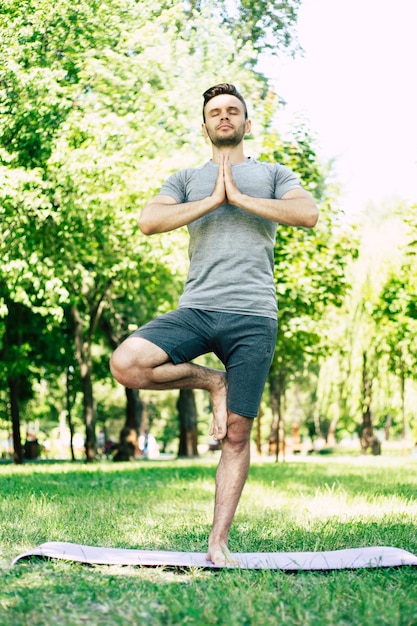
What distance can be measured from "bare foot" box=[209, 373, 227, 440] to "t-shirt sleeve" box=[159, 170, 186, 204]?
1025mm

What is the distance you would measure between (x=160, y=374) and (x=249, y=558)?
1.05m

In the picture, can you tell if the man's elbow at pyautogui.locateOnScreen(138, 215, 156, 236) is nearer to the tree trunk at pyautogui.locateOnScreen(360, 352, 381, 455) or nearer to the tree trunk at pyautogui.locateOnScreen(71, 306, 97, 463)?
the tree trunk at pyautogui.locateOnScreen(71, 306, 97, 463)

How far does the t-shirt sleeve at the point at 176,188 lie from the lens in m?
4.68

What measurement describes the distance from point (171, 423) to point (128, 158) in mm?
42855

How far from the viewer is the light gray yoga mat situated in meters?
4.08

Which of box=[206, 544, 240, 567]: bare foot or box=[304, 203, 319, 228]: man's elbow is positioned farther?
box=[304, 203, 319, 228]: man's elbow

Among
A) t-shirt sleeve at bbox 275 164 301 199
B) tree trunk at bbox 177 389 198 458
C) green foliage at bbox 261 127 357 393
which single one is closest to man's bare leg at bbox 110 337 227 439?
t-shirt sleeve at bbox 275 164 301 199

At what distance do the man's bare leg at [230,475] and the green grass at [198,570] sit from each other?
1.16 feet

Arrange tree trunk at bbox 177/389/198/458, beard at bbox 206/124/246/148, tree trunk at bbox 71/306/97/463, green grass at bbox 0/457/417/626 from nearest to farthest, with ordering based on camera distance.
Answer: green grass at bbox 0/457/417/626, beard at bbox 206/124/246/148, tree trunk at bbox 71/306/97/463, tree trunk at bbox 177/389/198/458

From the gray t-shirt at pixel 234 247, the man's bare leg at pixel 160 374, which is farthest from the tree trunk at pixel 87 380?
the man's bare leg at pixel 160 374

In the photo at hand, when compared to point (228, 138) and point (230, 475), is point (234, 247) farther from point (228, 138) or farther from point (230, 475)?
point (230, 475)

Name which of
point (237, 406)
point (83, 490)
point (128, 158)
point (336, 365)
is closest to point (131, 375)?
point (237, 406)

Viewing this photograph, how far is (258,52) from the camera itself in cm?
1802

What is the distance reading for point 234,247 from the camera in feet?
14.8
